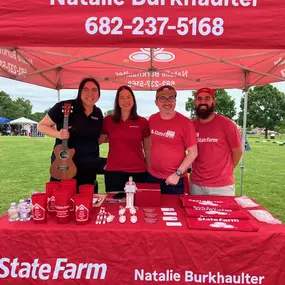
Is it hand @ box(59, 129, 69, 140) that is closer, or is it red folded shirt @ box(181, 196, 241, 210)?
red folded shirt @ box(181, 196, 241, 210)

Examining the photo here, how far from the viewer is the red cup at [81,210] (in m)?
1.63

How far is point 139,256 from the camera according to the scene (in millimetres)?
1577

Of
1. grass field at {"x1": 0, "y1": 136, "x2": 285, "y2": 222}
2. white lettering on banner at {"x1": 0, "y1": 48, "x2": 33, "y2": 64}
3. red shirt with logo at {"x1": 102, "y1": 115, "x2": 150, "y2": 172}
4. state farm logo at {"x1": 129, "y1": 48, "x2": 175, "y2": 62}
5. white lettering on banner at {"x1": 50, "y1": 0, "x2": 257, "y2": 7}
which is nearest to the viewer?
white lettering on banner at {"x1": 50, "y1": 0, "x2": 257, "y2": 7}

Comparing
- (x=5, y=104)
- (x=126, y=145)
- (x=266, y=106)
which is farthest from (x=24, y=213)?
(x=5, y=104)

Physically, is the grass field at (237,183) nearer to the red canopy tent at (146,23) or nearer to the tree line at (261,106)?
the red canopy tent at (146,23)

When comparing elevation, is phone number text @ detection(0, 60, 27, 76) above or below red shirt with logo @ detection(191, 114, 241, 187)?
above

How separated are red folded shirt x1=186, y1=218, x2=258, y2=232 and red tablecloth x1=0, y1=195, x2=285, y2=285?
0.11 ft

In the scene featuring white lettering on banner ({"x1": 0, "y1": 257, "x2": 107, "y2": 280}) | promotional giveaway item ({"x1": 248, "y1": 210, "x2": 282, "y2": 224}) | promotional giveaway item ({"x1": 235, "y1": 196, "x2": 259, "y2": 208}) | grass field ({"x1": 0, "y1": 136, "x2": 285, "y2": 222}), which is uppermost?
promotional giveaway item ({"x1": 248, "y1": 210, "x2": 282, "y2": 224})

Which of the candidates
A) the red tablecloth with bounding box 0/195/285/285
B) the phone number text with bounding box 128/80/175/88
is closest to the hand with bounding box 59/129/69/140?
the red tablecloth with bounding box 0/195/285/285

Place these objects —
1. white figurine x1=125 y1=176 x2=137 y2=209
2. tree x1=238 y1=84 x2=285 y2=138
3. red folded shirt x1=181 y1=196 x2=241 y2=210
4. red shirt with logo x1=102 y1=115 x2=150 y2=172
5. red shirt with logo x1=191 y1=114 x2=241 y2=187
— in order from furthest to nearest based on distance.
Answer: tree x1=238 y1=84 x2=285 y2=138 → red shirt with logo x1=102 y1=115 x2=150 y2=172 → red shirt with logo x1=191 y1=114 x2=241 y2=187 → red folded shirt x1=181 y1=196 x2=241 y2=210 → white figurine x1=125 y1=176 x2=137 y2=209

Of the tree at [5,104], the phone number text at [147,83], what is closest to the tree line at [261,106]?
the phone number text at [147,83]

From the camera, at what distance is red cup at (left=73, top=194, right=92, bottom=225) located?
163 cm

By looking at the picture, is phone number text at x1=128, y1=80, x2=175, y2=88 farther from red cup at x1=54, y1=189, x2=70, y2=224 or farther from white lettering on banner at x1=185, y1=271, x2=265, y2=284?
white lettering on banner at x1=185, y1=271, x2=265, y2=284

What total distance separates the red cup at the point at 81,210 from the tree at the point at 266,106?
143ft
